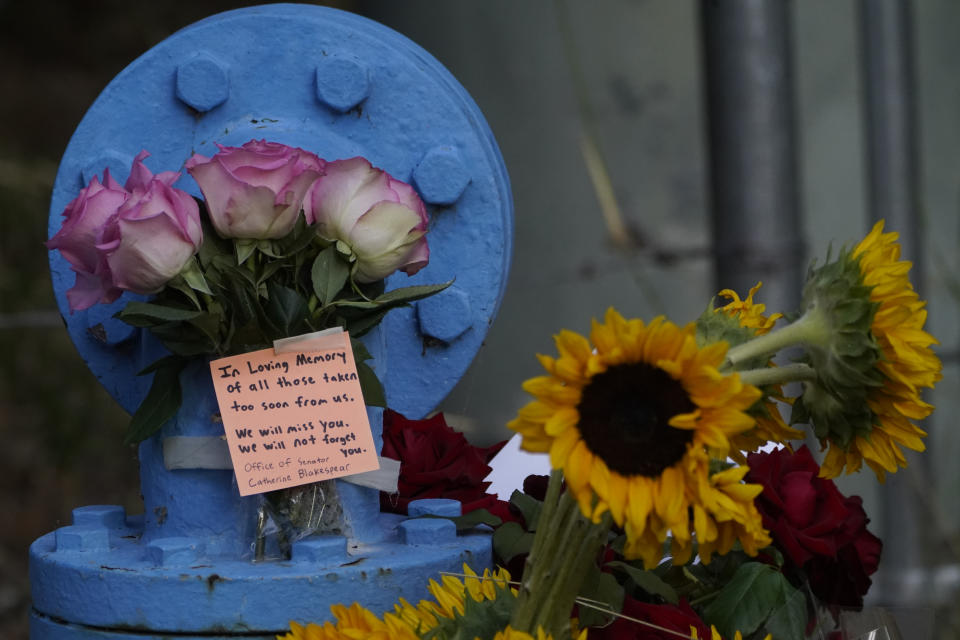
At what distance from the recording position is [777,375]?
0.62 m

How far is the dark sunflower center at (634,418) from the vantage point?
1.84 ft

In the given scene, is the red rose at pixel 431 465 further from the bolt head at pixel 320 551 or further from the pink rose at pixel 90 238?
the pink rose at pixel 90 238

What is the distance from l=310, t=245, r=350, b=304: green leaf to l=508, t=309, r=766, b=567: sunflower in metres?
0.27

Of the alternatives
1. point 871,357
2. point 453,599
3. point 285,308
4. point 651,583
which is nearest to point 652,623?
point 651,583

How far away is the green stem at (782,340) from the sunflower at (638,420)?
2.7 inches

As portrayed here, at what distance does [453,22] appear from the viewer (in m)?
2.98

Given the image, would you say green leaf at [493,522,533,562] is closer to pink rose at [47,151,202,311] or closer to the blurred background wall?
pink rose at [47,151,202,311]

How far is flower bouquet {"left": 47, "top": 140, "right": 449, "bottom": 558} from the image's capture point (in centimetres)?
73

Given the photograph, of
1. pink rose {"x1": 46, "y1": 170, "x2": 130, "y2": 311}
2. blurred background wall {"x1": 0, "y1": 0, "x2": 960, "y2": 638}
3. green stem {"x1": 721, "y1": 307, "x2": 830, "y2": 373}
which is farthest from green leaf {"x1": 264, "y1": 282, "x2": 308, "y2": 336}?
blurred background wall {"x1": 0, "y1": 0, "x2": 960, "y2": 638}

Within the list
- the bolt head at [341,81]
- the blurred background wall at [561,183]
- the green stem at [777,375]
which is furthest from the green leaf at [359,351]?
the blurred background wall at [561,183]

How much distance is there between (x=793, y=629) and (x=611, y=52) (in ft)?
7.62

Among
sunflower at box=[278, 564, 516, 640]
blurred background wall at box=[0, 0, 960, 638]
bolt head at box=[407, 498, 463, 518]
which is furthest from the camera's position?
blurred background wall at box=[0, 0, 960, 638]

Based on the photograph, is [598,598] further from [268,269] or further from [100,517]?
[100,517]

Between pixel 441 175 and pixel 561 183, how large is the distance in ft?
6.50
